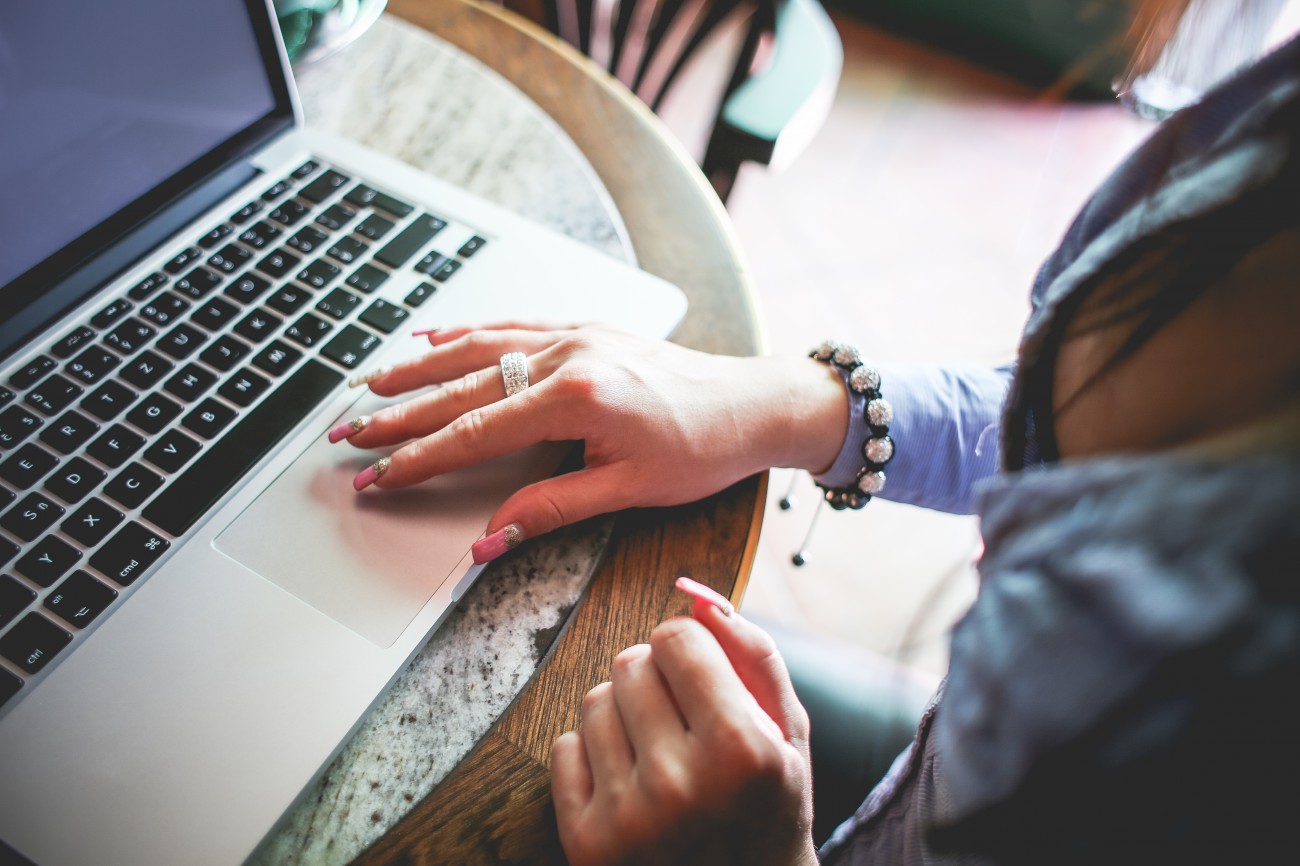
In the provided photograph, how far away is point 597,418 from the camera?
0.50 metres

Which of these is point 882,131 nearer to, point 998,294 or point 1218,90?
point 998,294

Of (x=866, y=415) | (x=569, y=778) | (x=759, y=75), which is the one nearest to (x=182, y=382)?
(x=569, y=778)

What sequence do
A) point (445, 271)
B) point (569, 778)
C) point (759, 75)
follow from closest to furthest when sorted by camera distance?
1. point (569, 778)
2. point (445, 271)
3. point (759, 75)

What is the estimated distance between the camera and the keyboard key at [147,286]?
54 centimetres

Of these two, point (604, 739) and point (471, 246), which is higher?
point (471, 246)

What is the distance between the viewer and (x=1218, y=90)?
1.18ft

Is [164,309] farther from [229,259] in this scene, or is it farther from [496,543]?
[496,543]

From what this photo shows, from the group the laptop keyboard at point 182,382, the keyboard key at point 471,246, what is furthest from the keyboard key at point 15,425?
the keyboard key at point 471,246

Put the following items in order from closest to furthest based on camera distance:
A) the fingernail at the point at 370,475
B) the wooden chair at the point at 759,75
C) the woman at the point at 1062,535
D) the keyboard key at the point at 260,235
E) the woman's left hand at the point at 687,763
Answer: the woman at the point at 1062,535 → the woman's left hand at the point at 687,763 → the fingernail at the point at 370,475 → the keyboard key at the point at 260,235 → the wooden chair at the point at 759,75

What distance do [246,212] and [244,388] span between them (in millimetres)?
175

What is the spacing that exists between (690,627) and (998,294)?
1587mm

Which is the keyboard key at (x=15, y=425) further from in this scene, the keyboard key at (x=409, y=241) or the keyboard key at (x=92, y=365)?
the keyboard key at (x=409, y=241)

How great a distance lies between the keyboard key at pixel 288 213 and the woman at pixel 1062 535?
17 cm

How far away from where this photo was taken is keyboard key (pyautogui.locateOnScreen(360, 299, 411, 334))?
0.57 meters
